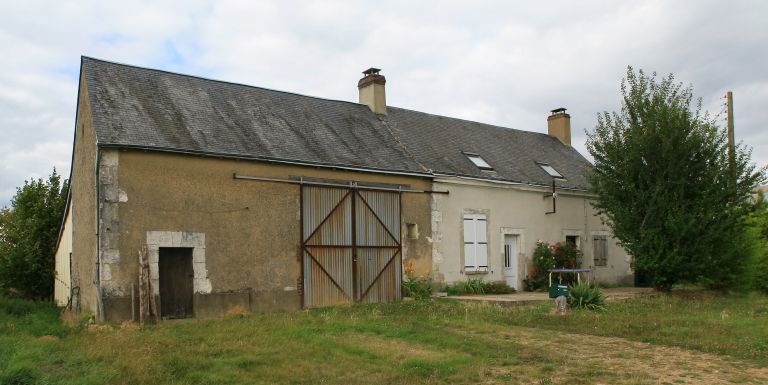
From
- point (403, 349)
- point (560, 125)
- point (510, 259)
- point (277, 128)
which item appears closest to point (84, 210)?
point (277, 128)

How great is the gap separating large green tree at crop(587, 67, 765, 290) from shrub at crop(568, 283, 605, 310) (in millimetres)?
3482

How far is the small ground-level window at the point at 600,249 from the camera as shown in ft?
68.2

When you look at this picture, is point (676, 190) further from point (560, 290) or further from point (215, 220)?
point (215, 220)

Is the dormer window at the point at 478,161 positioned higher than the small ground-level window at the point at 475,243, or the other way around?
the dormer window at the point at 478,161

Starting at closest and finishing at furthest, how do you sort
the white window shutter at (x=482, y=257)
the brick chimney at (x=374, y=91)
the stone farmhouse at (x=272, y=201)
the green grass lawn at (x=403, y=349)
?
the green grass lawn at (x=403, y=349), the stone farmhouse at (x=272, y=201), the white window shutter at (x=482, y=257), the brick chimney at (x=374, y=91)

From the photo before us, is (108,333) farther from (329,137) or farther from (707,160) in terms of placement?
(707,160)

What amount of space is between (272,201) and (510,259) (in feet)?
25.0

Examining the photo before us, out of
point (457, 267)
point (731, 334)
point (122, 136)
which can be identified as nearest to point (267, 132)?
point (122, 136)

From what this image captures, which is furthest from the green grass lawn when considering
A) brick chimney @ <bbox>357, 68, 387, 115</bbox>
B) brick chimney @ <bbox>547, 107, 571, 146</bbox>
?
brick chimney @ <bbox>547, 107, 571, 146</bbox>

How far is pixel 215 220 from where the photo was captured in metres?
13.2

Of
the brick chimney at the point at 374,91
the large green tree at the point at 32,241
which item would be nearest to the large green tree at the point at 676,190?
the brick chimney at the point at 374,91

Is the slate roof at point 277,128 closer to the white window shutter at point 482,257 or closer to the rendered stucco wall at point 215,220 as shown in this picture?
the rendered stucco wall at point 215,220

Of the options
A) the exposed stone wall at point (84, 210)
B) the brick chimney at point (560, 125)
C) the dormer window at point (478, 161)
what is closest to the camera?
the exposed stone wall at point (84, 210)

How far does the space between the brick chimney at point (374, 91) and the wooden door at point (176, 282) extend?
8265 mm
